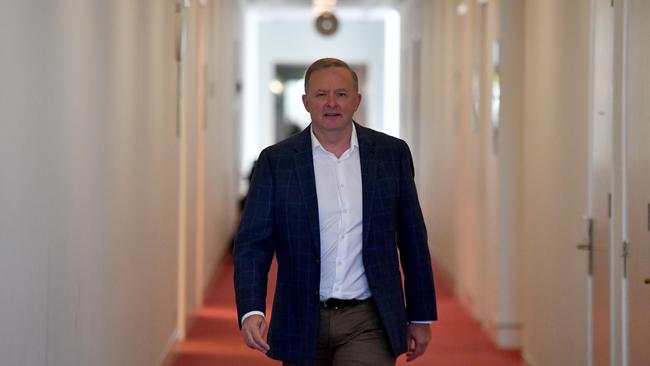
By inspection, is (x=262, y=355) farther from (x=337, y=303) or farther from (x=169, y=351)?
(x=337, y=303)

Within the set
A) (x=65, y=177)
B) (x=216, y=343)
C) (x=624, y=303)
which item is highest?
(x=65, y=177)

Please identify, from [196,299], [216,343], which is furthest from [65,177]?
[196,299]

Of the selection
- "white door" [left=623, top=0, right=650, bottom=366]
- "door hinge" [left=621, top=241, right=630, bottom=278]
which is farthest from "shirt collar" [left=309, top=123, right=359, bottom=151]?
"door hinge" [left=621, top=241, right=630, bottom=278]

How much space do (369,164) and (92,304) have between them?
4.69 feet

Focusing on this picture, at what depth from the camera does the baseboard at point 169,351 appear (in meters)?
6.58

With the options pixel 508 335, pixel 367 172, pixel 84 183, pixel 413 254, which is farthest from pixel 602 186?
pixel 508 335

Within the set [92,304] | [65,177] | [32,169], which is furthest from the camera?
[92,304]

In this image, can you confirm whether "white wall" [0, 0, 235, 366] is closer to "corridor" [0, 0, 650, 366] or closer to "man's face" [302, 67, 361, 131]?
"corridor" [0, 0, 650, 366]

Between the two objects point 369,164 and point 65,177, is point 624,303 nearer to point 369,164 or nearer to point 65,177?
point 369,164

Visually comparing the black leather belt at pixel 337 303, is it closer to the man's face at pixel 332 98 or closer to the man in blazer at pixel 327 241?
the man in blazer at pixel 327 241

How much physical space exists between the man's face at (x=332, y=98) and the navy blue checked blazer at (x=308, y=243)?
12cm

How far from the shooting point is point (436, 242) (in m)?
12.4

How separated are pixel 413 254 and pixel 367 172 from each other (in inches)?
12.8

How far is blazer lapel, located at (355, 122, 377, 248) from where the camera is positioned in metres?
3.34
